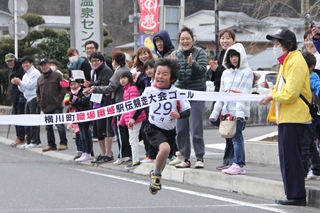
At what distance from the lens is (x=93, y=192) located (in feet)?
28.3

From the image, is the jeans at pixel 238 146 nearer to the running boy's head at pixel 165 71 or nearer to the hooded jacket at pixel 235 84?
the hooded jacket at pixel 235 84

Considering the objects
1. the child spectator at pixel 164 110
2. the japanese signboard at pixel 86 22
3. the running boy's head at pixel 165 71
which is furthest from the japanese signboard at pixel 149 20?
the running boy's head at pixel 165 71

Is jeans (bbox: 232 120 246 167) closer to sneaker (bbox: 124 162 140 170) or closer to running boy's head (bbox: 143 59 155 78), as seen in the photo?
running boy's head (bbox: 143 59 155 78)

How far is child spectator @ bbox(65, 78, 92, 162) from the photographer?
12312 mm

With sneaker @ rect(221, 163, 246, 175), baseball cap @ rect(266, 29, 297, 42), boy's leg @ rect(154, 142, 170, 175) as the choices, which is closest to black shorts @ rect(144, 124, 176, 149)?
boy's leg @ rect(154, 142, 170, 175)

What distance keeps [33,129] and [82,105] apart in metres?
3.58

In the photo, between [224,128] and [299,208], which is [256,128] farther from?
[299,208]

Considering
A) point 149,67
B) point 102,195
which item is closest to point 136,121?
point 149,67

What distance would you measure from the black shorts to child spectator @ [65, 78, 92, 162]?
4.24 meters

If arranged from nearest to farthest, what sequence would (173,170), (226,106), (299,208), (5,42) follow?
(299,208)
(226,106)
(173,170)
(5,42)

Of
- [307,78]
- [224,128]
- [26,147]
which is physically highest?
[307,78]

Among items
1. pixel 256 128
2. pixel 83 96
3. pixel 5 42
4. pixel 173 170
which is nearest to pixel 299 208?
pixel 173 170

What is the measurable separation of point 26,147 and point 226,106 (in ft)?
24.0

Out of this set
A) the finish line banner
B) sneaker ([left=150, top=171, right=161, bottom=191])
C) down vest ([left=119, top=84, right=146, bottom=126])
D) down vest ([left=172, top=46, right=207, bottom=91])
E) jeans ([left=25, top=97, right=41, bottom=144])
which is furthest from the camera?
jeans ([left=25, top=97, right=41, bottom=144])
